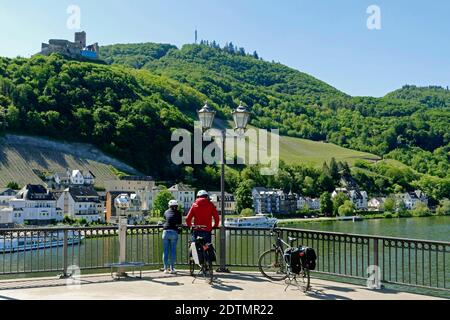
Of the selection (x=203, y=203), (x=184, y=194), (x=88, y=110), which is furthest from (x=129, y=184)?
(x=203, y=203)

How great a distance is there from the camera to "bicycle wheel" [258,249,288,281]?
1224 cm

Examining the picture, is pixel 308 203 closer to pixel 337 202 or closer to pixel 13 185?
pixel 337 202

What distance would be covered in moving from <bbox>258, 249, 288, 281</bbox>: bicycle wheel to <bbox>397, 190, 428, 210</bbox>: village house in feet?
455

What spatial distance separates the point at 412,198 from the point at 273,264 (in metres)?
151

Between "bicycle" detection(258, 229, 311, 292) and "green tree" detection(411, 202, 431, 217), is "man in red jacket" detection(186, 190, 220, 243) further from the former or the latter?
"green tree" detection(411, 202, 431, 217)

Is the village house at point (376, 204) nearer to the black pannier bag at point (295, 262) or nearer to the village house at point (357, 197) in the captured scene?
the village house at point (357, 197)

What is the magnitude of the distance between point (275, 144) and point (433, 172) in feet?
194

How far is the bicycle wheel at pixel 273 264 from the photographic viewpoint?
12.2 meters

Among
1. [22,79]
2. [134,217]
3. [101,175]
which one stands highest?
[22,79]

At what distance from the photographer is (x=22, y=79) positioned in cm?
15888

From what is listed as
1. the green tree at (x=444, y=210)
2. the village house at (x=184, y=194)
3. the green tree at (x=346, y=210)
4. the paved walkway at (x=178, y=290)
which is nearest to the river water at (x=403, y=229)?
the green tree at (x=346, y=210)
